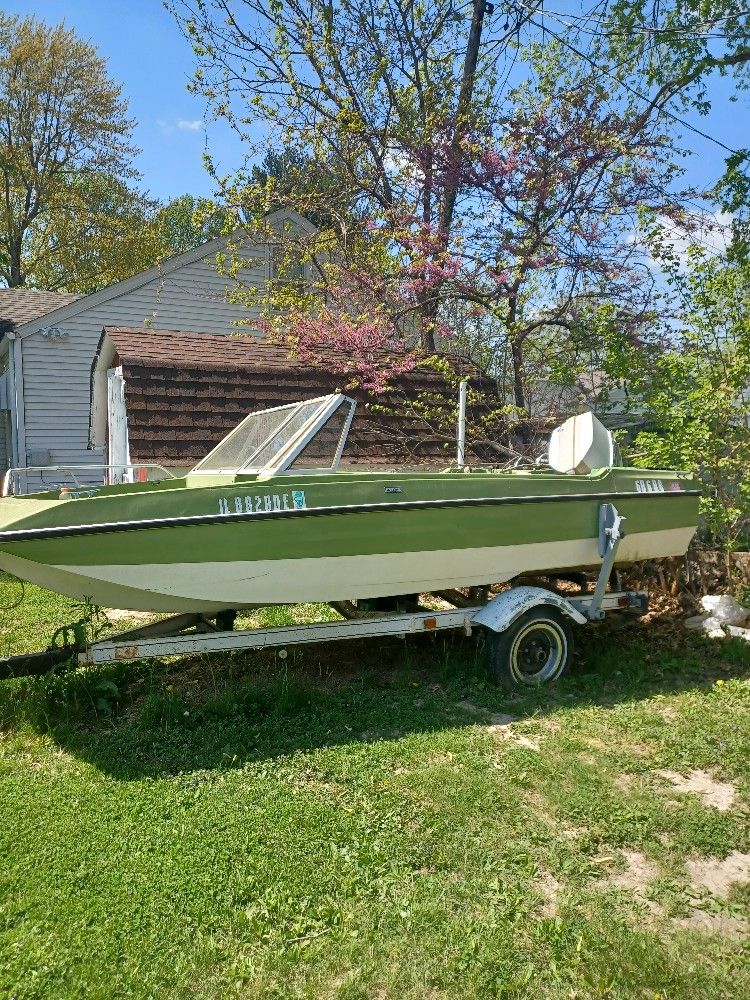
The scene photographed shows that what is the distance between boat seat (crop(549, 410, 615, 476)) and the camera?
607 cm

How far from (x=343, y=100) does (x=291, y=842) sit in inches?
495

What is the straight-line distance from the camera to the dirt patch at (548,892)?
303 centimetres

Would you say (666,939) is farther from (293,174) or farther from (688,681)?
(293,174)

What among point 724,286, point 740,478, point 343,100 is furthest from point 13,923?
point 343,100

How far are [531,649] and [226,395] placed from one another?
5961 millimetres

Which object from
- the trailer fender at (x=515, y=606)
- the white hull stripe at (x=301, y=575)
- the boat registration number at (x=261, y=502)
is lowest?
the trailer fender at (x=515, y=606)

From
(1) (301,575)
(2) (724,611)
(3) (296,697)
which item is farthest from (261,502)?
(2) (724,611)

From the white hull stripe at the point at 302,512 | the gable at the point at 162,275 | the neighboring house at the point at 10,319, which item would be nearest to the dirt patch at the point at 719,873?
the white hull stripe at the point at 302,512

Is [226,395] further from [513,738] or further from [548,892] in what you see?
[548,892]

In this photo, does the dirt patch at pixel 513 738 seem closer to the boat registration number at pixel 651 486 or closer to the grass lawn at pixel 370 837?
the grass lawn at pixel 370 837

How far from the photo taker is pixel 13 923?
9.66ft

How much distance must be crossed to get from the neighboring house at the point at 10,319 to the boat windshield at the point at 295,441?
37.4 feet

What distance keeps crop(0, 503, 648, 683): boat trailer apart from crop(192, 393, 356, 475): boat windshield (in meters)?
1.06

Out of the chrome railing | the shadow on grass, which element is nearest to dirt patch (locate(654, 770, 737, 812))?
the shadow on grass
